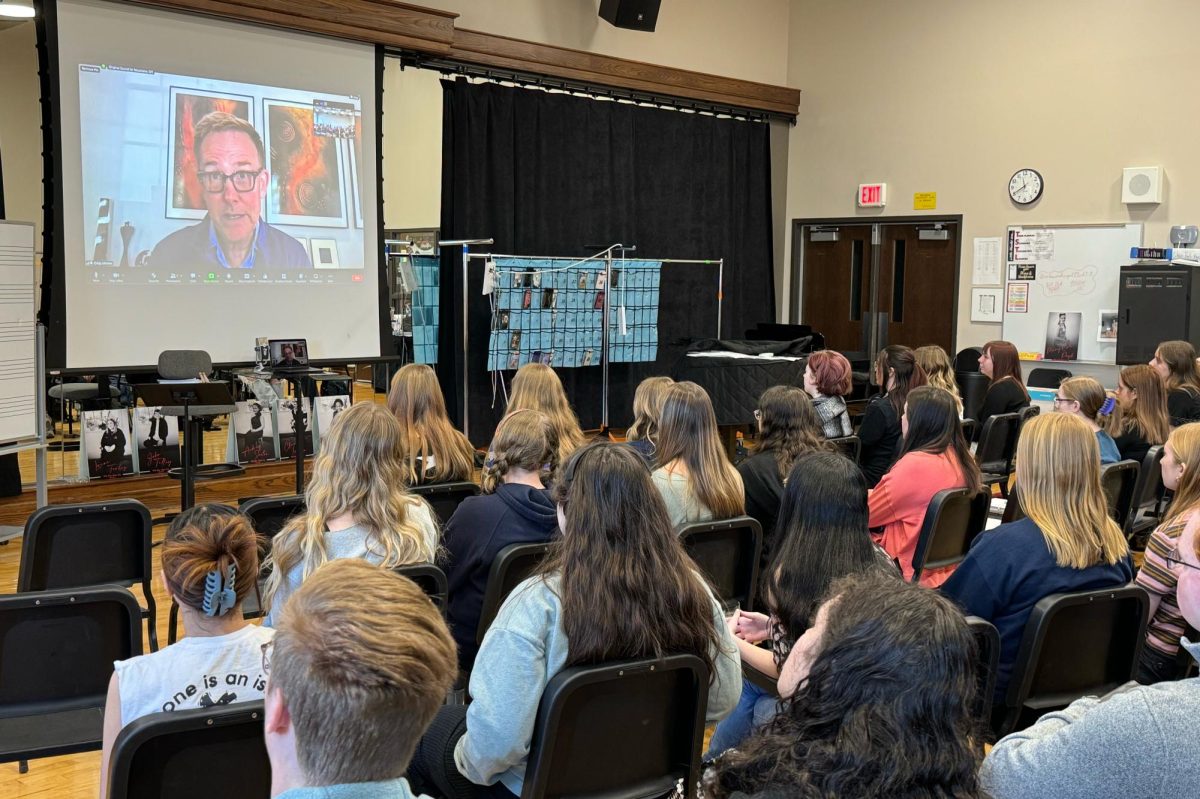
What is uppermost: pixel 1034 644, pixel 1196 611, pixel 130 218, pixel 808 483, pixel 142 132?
pixel 142 132

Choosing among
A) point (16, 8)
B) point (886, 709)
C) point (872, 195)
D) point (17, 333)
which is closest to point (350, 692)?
point (886, 709)

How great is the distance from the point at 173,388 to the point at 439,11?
3683 millimetres

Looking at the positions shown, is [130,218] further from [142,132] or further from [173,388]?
[173,388]

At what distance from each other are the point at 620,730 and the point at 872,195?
363 inches

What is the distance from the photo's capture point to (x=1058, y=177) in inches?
354

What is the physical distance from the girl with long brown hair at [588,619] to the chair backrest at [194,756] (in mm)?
380

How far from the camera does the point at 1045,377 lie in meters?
8.88

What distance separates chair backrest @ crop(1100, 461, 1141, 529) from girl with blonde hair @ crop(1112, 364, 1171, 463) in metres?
0.84

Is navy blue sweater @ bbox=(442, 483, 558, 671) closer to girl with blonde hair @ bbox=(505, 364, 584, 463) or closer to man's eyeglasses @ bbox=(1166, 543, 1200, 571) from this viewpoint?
girl with blonde hair @ bbox=(505, 364, 584, 463)

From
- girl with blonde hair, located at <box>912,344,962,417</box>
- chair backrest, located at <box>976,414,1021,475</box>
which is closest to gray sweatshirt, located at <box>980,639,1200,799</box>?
chair backrest, located at <box>976,414,1021,475</box>

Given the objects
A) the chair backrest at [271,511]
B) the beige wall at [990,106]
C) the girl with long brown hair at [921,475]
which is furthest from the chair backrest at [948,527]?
the beige wall at [990,106]

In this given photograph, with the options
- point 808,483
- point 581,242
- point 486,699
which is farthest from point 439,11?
point 486,699

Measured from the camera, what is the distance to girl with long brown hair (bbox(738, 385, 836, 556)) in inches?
140

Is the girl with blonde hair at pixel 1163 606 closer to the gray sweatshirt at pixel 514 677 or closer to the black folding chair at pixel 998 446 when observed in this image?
the gray sweatshirt at pixel 514 677
